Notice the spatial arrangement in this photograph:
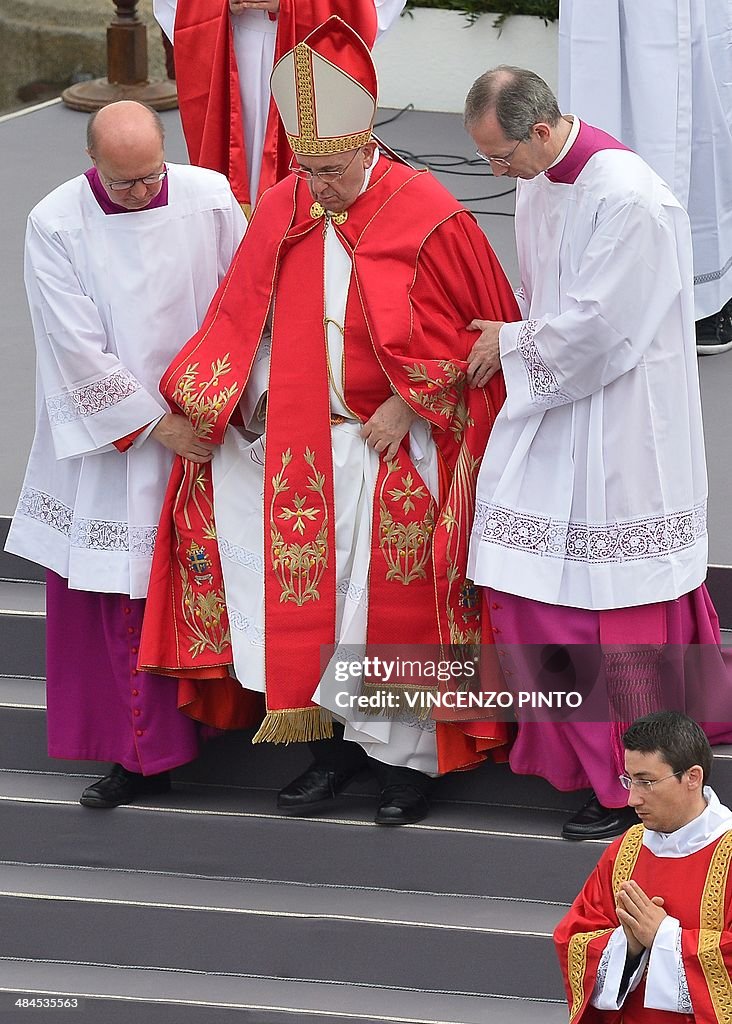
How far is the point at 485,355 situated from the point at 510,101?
565 mm

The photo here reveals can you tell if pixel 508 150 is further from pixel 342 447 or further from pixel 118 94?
pixel 118 94

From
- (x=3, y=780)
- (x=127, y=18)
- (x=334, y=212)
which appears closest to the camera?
(x=334, y=212)

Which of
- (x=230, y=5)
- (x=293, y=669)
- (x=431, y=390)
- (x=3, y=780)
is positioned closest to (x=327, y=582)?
(x=293, y=669)

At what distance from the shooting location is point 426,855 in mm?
3865

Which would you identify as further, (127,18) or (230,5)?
(127,18)

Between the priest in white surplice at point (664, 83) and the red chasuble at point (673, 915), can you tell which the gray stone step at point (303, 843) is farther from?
the priest in white surplice at point (664, 83)

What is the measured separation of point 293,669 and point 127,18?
15.2 feet

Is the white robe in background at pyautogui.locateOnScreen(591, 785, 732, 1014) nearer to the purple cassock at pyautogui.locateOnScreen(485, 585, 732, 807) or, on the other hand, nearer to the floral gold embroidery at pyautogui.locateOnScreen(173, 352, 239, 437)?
the purple cassock at pyautogui.locateOnScreen(485, 585, 732, 807)

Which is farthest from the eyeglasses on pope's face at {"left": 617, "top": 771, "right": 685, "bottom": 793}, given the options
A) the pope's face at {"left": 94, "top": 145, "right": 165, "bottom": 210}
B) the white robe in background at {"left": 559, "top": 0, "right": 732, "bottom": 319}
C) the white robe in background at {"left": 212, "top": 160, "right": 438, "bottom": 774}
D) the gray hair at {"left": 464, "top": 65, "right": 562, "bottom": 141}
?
the white robe in background at {"left": 559, "top": 0, "right": 732, "bottom": 319}

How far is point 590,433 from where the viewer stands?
3.54 meters

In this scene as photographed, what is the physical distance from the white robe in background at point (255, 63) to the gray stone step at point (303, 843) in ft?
6.42

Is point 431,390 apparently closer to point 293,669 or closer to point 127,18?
point 293,669

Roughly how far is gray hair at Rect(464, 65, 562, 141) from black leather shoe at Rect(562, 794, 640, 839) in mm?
1496

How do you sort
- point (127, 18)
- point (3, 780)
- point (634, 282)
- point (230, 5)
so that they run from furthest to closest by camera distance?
point (127, 18), point (230, 5), point (3, 780), point (634, 282)
